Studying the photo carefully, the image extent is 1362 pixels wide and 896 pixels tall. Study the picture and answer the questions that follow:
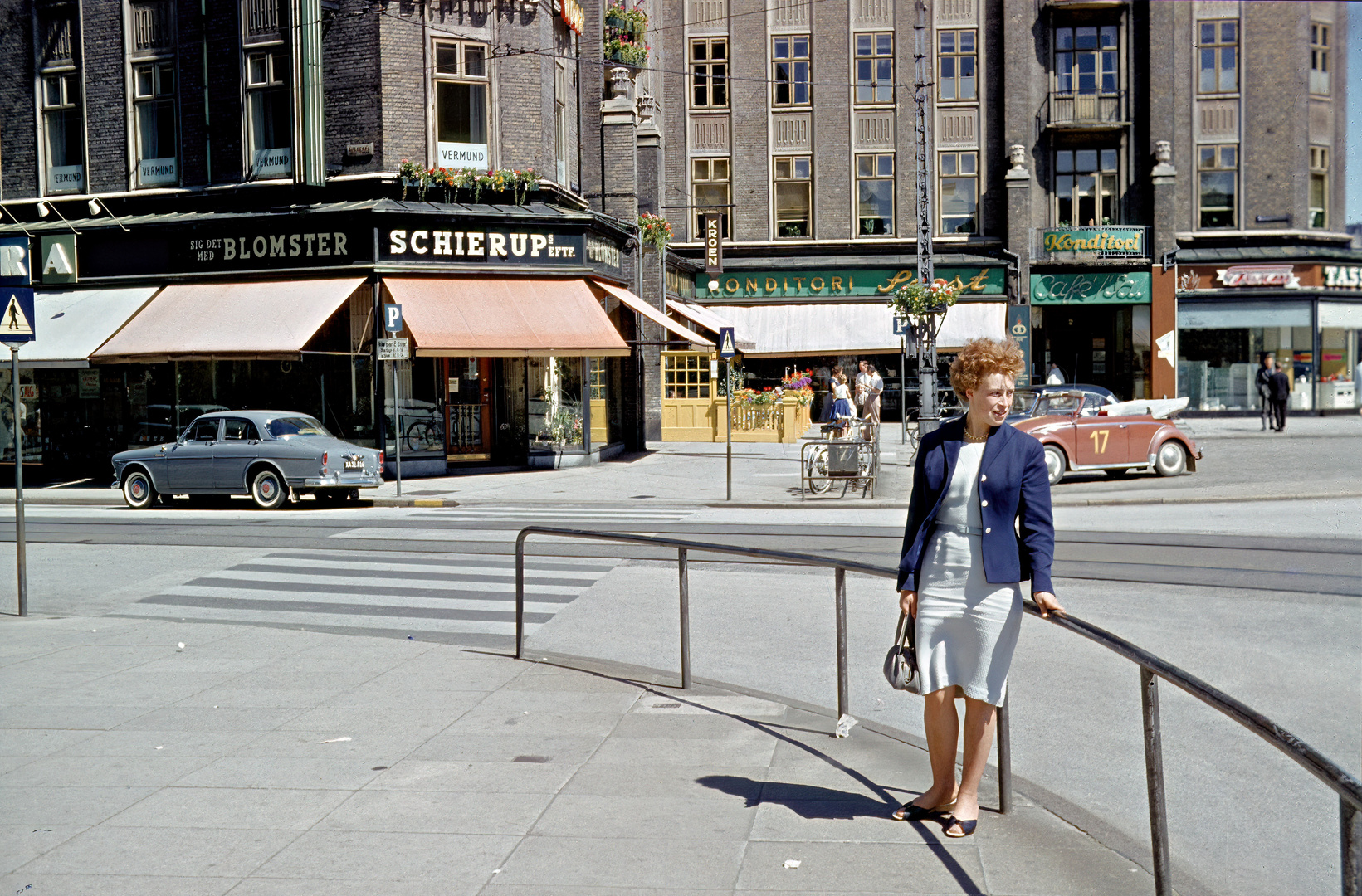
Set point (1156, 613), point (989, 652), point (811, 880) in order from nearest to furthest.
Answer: point (811, 880)
point (989, 652)
point (1156, 613)

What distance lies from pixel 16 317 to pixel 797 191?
32.8 m

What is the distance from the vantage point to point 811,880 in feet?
14.4

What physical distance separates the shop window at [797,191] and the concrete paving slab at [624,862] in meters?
37.2

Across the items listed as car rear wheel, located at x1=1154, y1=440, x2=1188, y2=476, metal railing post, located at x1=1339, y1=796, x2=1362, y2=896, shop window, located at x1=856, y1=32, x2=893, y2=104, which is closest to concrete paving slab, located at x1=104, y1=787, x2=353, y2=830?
metal railing post, located at x1=1339, y1=796, x2=1362, y2=896

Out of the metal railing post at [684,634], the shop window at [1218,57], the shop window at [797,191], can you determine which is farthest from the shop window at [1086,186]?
the metal railing post at [684,634]

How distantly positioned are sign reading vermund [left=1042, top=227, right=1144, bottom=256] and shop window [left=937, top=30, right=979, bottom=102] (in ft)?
17.6

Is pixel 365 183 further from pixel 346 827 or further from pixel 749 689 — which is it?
pixel 346 827

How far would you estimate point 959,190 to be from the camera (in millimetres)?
40438

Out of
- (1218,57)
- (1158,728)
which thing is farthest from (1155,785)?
(1218,57)

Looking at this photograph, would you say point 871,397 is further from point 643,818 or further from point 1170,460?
point 643,818

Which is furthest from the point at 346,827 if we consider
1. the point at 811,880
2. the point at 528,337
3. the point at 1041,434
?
the point at 528,337

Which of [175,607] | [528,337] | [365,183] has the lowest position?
[175,607]

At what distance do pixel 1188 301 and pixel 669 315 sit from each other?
668 inches

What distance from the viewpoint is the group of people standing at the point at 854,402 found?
74.6ft
